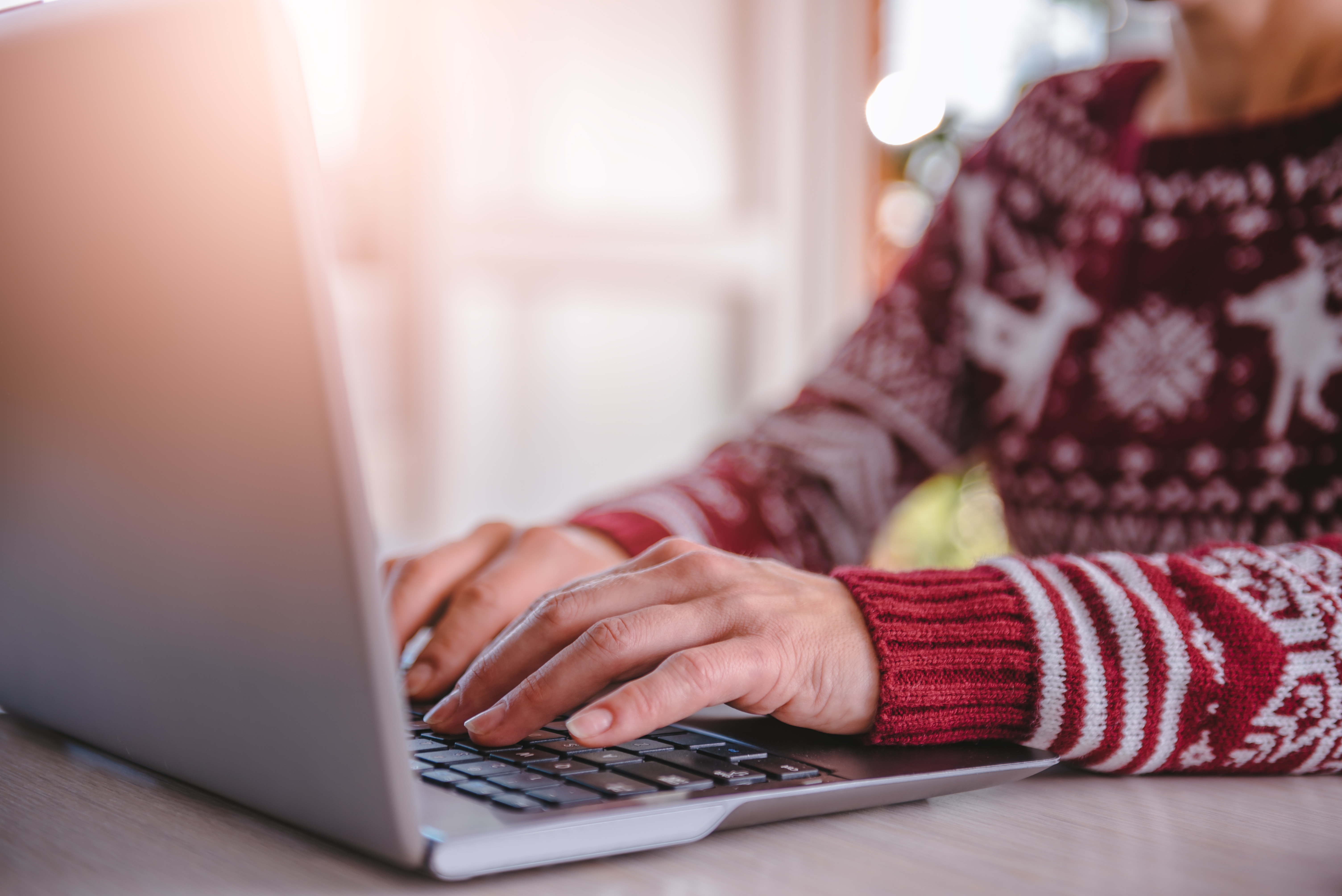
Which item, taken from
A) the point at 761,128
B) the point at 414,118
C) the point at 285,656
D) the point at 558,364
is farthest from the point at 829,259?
the point at 285,656

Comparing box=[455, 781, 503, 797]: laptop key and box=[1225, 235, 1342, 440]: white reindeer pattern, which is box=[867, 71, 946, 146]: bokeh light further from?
box=[455, 781, 503, 797]: laptop key

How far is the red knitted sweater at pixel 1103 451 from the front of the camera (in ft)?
1.63

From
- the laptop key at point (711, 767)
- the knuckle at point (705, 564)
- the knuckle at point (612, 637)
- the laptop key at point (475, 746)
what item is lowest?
the laptop key at point (711, 767)

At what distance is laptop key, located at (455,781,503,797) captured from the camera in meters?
0.39

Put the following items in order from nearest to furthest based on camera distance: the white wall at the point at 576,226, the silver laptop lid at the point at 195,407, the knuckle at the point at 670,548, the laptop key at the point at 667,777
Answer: the silver laptop lid at the point at 195,407
the laptop key at the point at 667,777
the knuckle at the point at 670,548
the white wall at the point at 576,226

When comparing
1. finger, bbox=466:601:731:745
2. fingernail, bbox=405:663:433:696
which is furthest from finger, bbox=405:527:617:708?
finger, bbox=466:601:731:745

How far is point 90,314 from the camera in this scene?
37cm

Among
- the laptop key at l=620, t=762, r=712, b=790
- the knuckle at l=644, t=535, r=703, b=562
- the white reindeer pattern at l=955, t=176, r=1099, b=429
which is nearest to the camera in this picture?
the laptop key at l=620, t=762, r=712, b=790

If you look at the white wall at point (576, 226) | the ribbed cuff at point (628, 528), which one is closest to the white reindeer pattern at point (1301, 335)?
the ribbed cuff at point (628, 528)

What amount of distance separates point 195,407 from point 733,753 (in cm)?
24

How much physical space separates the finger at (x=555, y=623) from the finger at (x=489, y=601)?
0.08m

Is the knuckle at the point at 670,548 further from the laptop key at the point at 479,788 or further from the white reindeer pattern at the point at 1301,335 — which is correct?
the white reindeer pattern at the point at 1301,335

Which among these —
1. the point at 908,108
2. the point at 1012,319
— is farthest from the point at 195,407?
the point at 908,108

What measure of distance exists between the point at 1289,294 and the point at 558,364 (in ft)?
6.06
